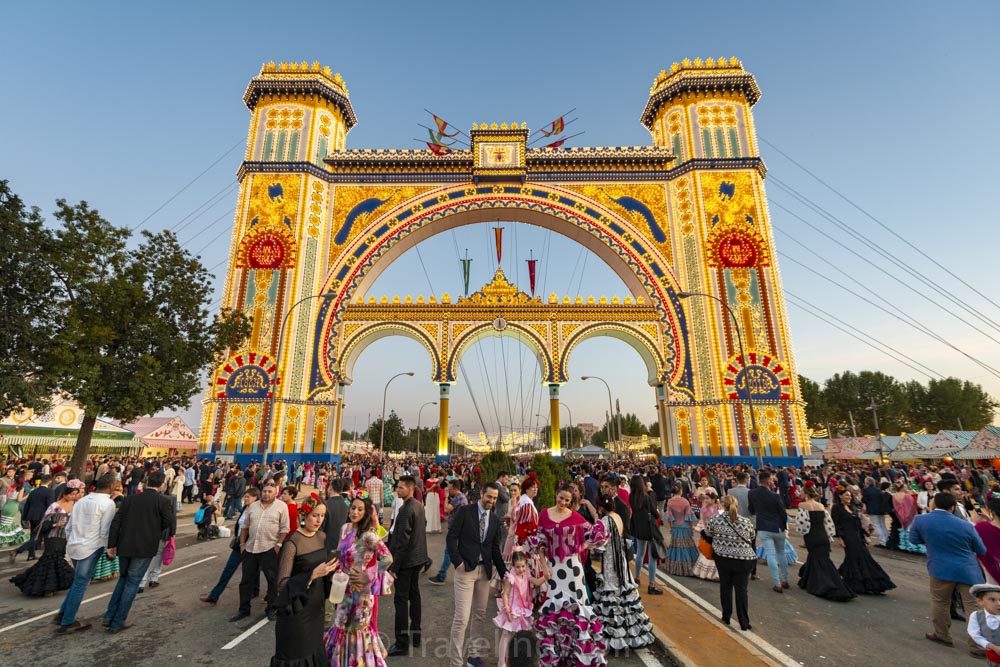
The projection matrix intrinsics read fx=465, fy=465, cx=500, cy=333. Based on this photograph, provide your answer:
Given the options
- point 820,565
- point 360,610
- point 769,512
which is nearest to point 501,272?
point 769,512

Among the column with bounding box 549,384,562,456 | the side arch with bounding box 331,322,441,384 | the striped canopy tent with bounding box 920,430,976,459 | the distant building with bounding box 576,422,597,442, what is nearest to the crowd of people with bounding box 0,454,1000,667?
the column with bounding box 549,384,562,456

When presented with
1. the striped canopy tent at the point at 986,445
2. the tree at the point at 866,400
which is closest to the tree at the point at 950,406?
the tree at the point at 866,400

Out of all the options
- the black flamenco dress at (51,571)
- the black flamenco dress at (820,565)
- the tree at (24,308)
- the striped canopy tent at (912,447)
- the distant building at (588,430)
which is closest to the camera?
the black flamenco dress at (51,571)

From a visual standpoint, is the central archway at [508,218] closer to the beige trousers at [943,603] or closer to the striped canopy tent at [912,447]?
the beige trousers at [943,603]

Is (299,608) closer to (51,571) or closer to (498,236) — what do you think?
(51,571)

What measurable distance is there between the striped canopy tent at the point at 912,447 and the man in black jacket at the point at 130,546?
44.5 metres

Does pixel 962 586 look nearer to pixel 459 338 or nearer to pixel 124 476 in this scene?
pixel 124 476

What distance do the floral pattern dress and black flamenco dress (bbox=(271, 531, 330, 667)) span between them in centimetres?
19

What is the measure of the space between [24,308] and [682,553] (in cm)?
1818

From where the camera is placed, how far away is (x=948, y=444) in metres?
31.6

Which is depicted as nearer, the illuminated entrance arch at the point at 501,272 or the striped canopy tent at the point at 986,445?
the illuminated entrance arch at the point at 501,272

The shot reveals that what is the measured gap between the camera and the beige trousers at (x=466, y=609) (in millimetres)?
4594

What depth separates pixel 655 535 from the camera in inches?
307

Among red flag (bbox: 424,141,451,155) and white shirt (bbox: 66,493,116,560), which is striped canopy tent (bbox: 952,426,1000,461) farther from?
white shirt (bbox: 66,493,116,560)
